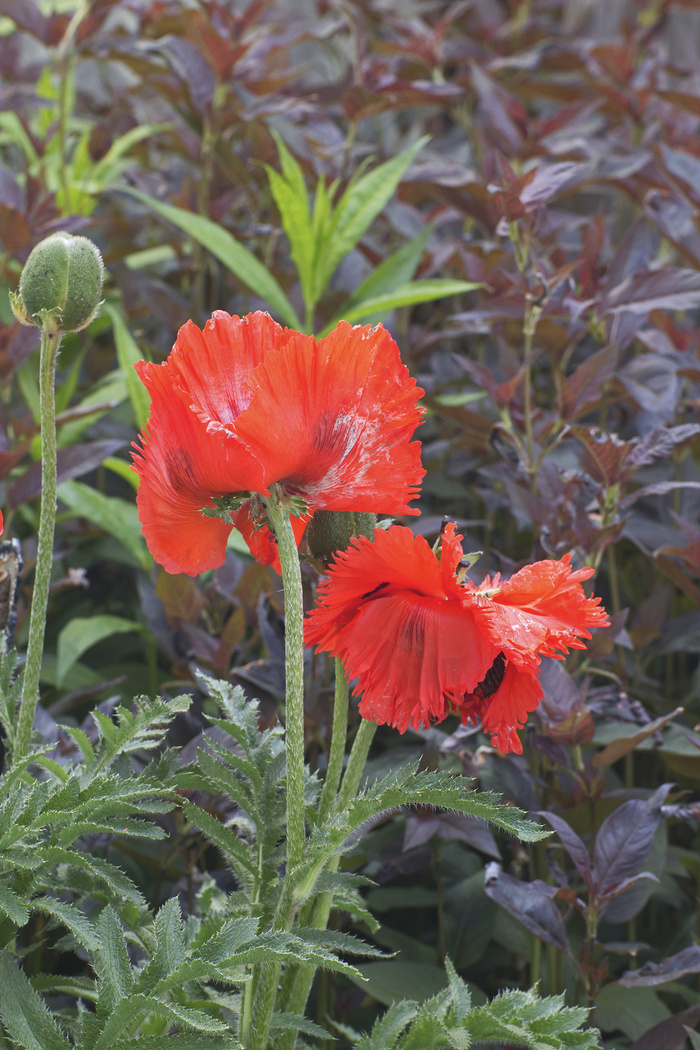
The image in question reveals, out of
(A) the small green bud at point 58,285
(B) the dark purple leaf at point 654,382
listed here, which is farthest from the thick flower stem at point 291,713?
(B) the dark purple leaf at point 654,382

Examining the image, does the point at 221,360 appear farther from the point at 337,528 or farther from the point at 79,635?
the point at 79,635

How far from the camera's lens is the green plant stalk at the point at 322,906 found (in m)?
0.69

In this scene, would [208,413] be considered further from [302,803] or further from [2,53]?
[2,53]

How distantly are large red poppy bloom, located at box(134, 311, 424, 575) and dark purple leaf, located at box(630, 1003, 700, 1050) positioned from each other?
2.19 ft

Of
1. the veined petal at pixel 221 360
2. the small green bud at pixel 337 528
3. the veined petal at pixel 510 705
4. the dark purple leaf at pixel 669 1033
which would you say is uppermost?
the veined petal at pixel 221 360

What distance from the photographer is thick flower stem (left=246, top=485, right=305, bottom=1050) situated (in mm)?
617

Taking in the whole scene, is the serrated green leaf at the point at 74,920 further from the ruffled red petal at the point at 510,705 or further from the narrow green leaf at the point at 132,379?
the narrow green leaf at the point at 132,379

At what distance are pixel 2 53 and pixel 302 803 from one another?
105 inches

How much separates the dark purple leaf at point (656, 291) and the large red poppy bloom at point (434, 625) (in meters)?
0.88

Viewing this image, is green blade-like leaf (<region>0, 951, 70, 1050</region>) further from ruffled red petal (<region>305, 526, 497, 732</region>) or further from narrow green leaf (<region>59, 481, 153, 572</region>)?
narrow green leaf (<region>59, 481, 153, 572</region>)

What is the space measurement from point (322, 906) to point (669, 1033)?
1.55 ft

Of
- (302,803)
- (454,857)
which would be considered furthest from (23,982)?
(454,857)

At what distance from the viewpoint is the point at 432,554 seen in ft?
1.98

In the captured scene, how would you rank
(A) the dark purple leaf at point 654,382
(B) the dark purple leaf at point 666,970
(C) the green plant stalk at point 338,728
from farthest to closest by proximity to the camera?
1. (A) the dark purple leaf at point 654,382
2. (B) the dark purple leaf at point 666,970
3. (C) the green plant stalk at point 338,728
